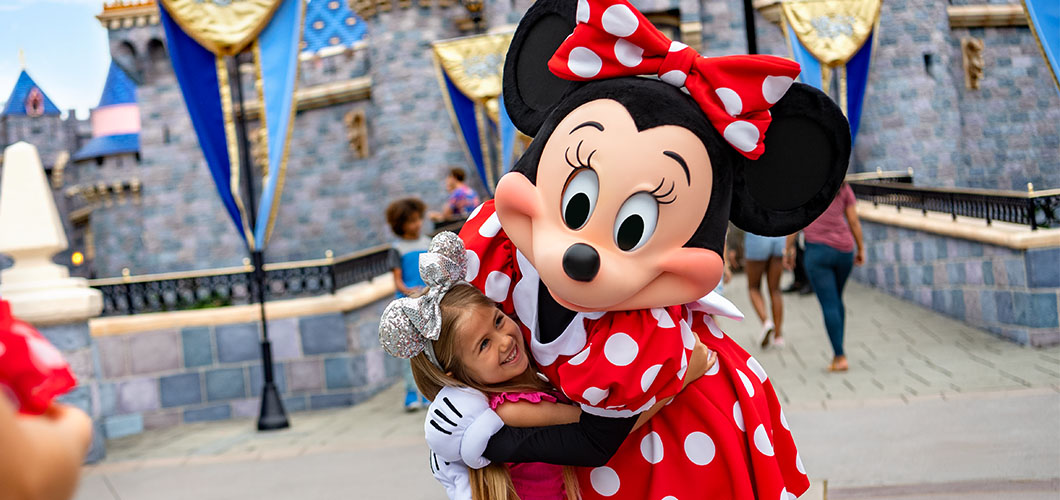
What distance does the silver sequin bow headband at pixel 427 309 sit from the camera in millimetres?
1729

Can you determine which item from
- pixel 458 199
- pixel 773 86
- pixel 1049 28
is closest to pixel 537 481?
pixel 773 86

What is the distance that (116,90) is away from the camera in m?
26.5

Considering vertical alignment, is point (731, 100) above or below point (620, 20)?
below

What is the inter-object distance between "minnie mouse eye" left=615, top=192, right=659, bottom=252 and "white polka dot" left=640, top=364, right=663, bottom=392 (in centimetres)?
22

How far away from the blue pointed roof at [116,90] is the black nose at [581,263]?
27480 millimetres

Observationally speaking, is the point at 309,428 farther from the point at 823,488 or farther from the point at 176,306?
the point at 823,488

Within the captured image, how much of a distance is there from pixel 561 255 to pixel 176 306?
656 cm

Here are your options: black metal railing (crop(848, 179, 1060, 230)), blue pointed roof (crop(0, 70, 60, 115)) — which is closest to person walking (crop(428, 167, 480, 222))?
black metal railing (crop(848, 179, 1060, 230))

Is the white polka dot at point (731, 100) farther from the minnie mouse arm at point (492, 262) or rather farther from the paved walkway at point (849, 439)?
the paved walkway at point (849, 439)

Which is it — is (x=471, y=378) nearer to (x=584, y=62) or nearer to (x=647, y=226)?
(x=647, y=226)

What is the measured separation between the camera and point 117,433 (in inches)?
271

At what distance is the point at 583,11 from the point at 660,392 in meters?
0.76

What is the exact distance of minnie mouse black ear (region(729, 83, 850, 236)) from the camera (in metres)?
1.77

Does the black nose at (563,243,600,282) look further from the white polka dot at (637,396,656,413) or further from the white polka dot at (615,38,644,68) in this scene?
the white polka dot at (615,38,644,68)
